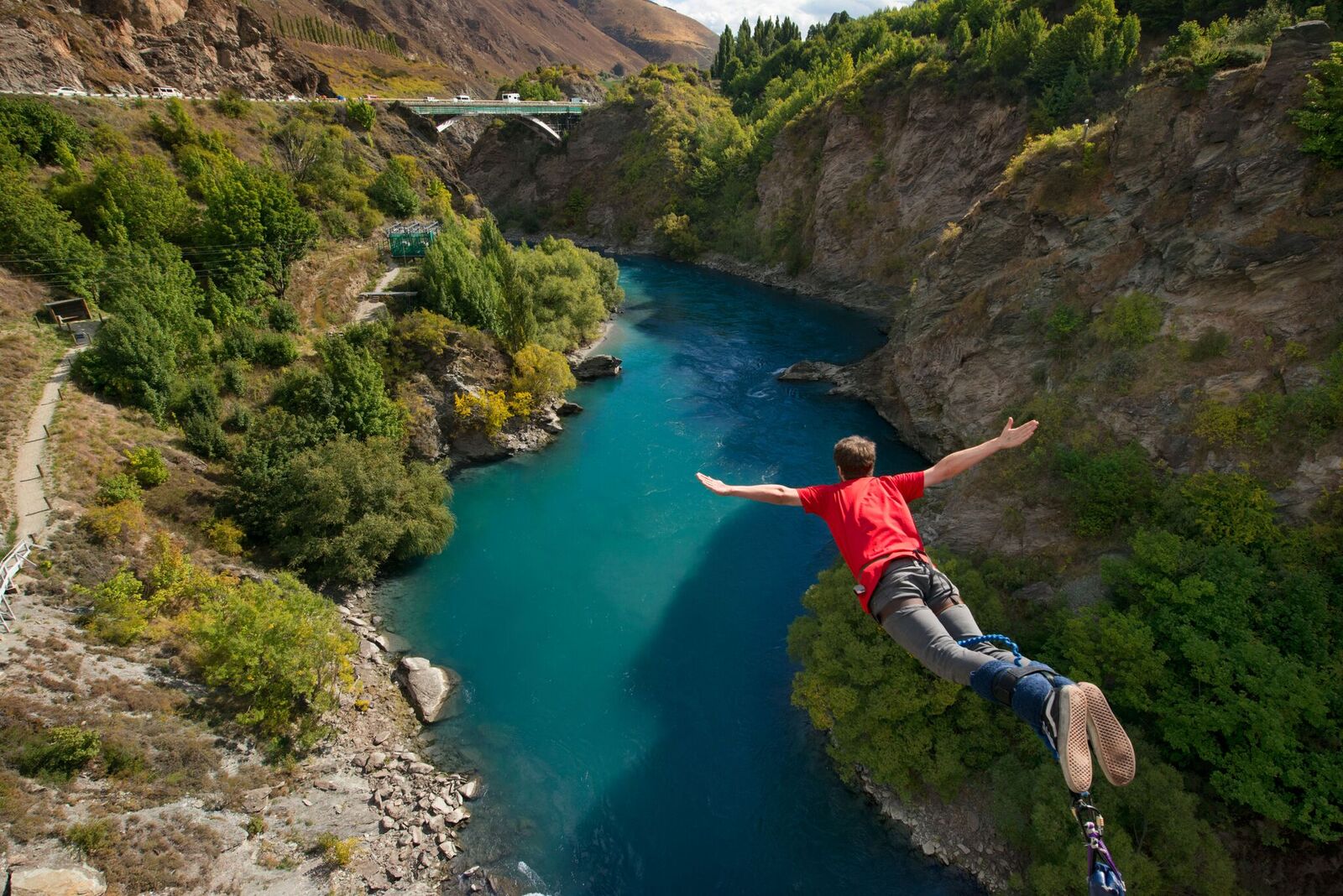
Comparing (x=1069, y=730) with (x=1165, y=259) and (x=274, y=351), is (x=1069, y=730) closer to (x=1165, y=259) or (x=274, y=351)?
(x=1165, y=259)

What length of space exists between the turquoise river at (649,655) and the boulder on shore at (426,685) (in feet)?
1.25

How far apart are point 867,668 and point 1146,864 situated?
4.99 m

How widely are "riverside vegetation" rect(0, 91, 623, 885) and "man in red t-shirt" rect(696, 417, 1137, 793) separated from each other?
504 inches

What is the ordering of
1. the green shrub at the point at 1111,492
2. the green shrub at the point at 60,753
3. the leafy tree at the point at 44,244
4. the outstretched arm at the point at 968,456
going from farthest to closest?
the leafy tree at the point at 44,244, the green shrub at the point at 1111,492, the green shrub at the point at 60,753, the outstretched arm at the point at 968,456

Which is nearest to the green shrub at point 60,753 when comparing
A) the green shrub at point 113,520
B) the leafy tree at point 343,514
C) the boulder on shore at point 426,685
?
the green shrub at point 113,520

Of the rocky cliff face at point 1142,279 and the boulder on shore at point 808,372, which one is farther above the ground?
the rocky cliff face at point 1142,279

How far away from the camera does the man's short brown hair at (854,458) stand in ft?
17.6

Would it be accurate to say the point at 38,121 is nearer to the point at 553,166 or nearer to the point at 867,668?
the point at 867,668

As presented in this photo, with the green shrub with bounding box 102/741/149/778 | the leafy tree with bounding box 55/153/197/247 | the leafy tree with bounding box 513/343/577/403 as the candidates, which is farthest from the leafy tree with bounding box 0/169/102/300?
the green shrub with bounding box 102/741/149/778

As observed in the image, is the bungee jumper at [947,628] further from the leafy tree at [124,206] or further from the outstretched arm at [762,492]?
the leafy tree at [124,206]

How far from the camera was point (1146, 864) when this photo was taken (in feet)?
32.4

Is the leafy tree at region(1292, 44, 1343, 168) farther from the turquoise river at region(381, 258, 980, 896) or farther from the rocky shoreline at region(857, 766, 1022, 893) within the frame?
the rocky shoreline at region(857, 766, 1022, 893)

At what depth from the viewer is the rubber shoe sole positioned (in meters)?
3.26

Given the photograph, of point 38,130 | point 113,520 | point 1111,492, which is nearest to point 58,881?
point 113,520
